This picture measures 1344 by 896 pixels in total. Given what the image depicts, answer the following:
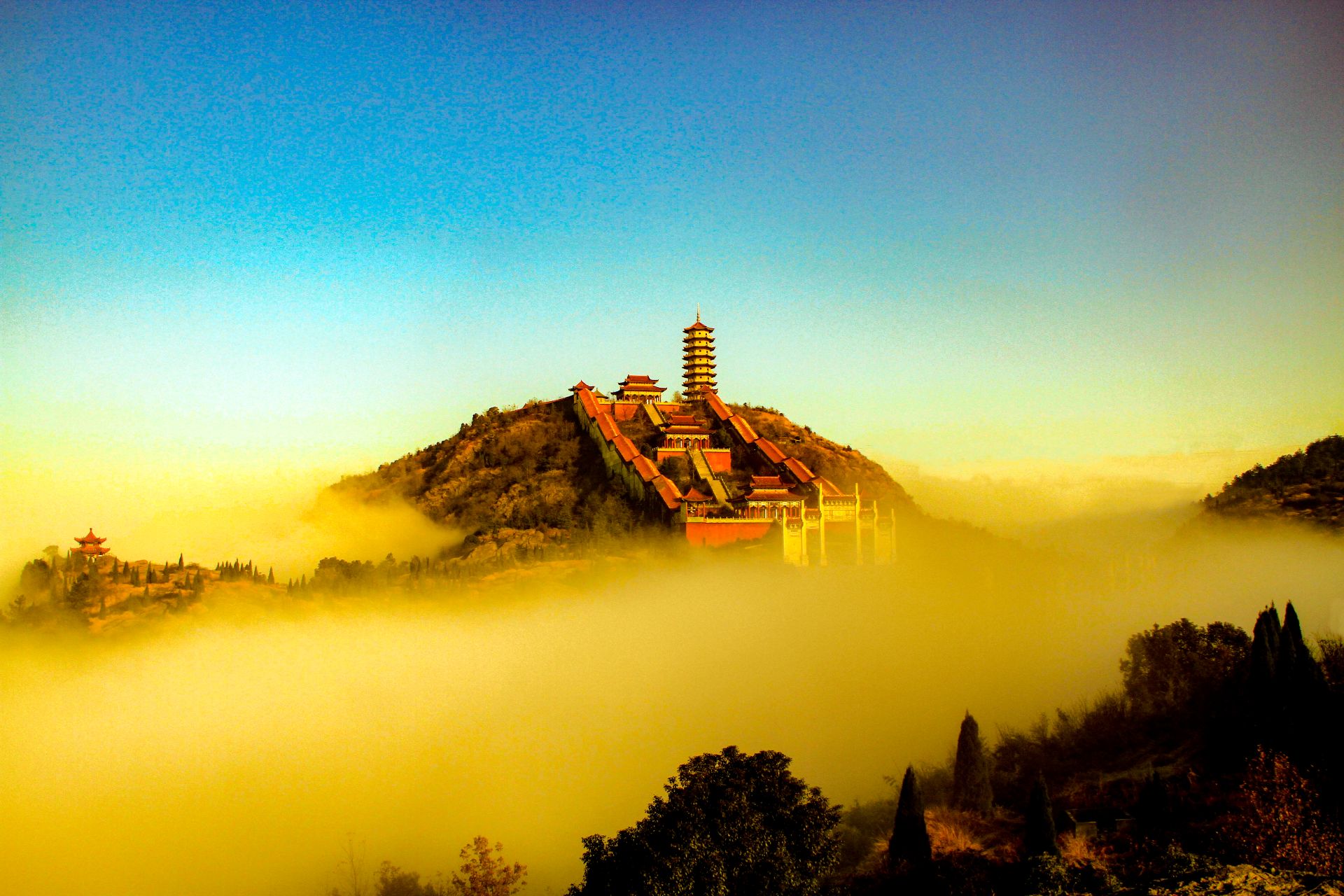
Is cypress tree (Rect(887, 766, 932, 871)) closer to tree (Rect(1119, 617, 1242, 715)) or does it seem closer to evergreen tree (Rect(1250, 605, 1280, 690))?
evergreen tree (Rect(1250, 605, 1280, 690))

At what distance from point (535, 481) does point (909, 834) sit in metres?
48.3

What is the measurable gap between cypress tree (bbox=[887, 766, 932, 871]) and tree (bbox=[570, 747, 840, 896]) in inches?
163

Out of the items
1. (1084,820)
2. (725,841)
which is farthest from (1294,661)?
(725,841)

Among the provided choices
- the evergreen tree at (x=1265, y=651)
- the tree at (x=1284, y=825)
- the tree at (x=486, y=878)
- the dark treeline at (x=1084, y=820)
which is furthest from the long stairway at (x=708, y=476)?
the tree at (x=1284, y=825)

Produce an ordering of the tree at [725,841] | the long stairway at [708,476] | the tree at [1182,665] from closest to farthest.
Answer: the tree at [725,841] → the tree at [1182,665] → the long stairway at [708,476]

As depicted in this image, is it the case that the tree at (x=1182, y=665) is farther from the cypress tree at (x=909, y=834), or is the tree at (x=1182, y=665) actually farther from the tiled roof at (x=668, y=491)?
the tiled roof at (x=668, y=491)

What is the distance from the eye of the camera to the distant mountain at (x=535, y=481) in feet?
219

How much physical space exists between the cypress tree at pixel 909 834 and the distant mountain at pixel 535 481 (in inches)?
1353

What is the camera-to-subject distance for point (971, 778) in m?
33.2

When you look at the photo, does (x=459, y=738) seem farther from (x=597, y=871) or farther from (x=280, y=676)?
(x=597, y=871)

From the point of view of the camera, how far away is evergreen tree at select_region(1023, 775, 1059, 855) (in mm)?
27688

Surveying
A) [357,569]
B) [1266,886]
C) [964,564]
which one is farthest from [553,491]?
[1266,886]

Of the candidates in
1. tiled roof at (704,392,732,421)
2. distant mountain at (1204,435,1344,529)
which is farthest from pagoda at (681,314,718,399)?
→ distant mountain at (1204,435,1344,529)

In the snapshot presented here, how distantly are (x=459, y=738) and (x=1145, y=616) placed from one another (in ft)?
126
